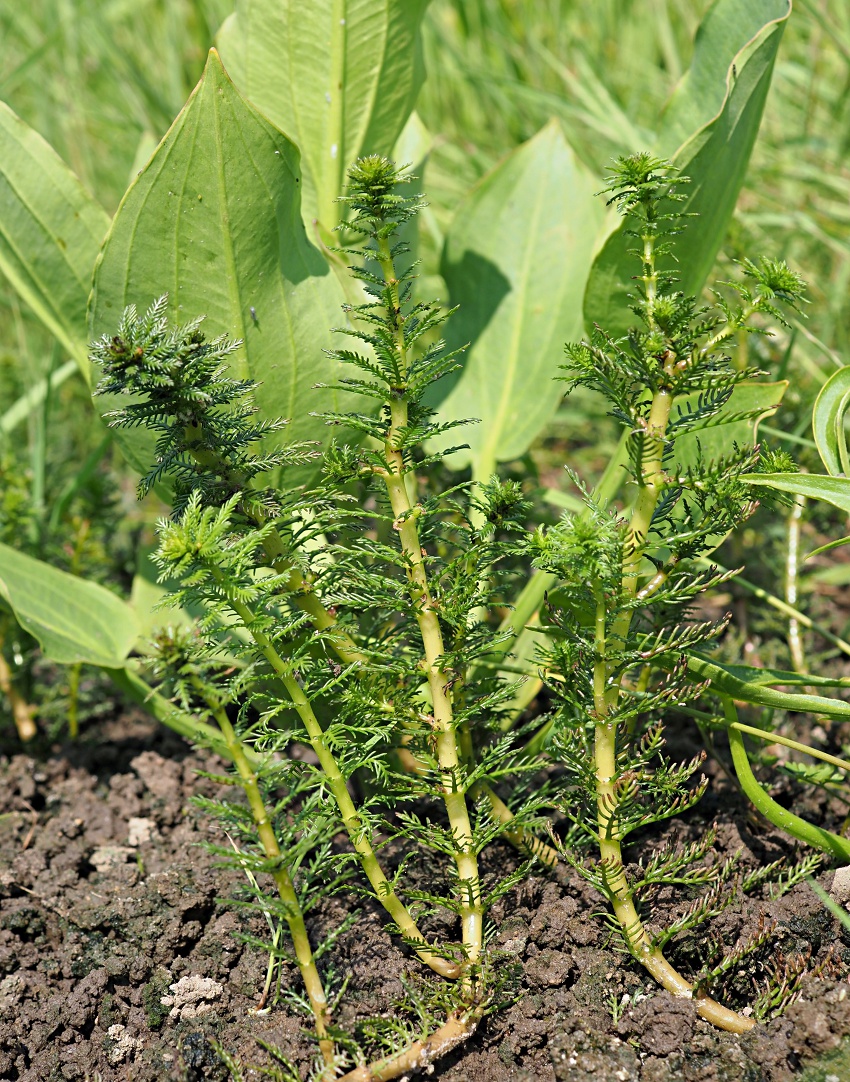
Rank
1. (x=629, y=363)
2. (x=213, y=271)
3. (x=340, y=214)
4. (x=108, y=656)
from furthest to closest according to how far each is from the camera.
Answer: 1. (x=340, y=214)
2. (x=108, y=656)
3. (x=213, y=271)
4. (x=629, y=363)

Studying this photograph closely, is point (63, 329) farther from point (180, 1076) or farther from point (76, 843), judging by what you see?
point (180, 1076)

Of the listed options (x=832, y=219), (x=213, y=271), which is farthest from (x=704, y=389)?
(x=832, y=219)

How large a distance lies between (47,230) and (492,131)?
Answer: 1.89m

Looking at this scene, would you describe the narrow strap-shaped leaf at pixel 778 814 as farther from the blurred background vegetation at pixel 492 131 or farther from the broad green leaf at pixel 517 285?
the broad green leaf at pixel 517 285

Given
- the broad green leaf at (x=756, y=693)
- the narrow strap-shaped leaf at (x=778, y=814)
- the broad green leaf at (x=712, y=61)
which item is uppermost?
the broad green leaf at (x=712, y=61)

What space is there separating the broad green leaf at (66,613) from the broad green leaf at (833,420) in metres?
0.99

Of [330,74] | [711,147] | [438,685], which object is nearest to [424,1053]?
[438,685]

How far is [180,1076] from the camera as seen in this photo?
41.8 inches

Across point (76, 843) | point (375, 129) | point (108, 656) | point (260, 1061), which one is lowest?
point (260, 1061)

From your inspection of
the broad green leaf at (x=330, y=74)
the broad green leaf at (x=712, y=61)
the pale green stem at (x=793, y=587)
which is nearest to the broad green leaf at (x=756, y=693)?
the pale green stem at (x=793, y=587)

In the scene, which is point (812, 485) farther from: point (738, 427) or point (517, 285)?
point (517, 285)

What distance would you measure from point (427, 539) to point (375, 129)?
2.80 feet

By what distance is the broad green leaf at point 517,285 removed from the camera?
178 centimetres

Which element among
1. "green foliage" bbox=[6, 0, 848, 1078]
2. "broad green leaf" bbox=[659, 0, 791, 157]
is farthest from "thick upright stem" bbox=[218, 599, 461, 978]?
"broad green leaf" bbox=[659, 0, 791, 157]
